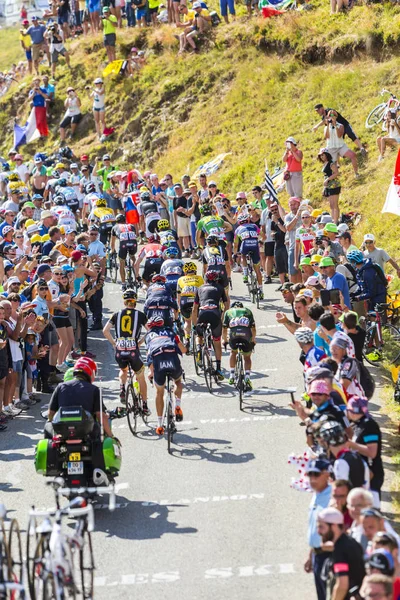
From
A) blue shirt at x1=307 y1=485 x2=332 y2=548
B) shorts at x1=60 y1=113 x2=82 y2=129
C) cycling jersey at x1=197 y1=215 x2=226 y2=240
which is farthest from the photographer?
shorts at x1=60 y1=113 x2=82 y2=129

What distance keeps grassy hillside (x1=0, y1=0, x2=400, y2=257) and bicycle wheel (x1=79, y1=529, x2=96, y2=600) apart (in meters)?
14.6

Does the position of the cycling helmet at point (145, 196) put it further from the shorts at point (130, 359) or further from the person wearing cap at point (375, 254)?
the shorts at point (130, 359)

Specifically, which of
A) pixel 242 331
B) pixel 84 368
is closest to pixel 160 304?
pixel 242 331

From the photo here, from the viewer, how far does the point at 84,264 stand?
1992cm

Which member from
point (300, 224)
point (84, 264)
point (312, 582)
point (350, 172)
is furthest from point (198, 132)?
point (312, 582)

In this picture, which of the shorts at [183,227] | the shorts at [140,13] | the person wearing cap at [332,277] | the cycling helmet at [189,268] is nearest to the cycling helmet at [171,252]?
the cycling helmet at [189,268]

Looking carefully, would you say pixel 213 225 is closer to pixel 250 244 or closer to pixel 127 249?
pixel 250 244

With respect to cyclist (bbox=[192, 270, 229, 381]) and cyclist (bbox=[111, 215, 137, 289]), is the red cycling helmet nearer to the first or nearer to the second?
cyclist (bbox=[192, 270, 229, 381])

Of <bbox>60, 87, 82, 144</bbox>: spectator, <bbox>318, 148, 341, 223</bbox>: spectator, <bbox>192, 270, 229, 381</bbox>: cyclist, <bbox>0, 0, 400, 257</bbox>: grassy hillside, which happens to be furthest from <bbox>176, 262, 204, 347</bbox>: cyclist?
<bbox>60, 87, 82, 144</bbox>: spectator

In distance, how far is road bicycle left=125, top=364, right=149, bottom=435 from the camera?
1504cm

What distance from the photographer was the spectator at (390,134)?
25891 mm

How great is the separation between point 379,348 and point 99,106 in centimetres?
2280

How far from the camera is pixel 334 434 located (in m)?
9.63

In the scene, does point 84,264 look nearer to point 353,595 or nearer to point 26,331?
point 26,331
